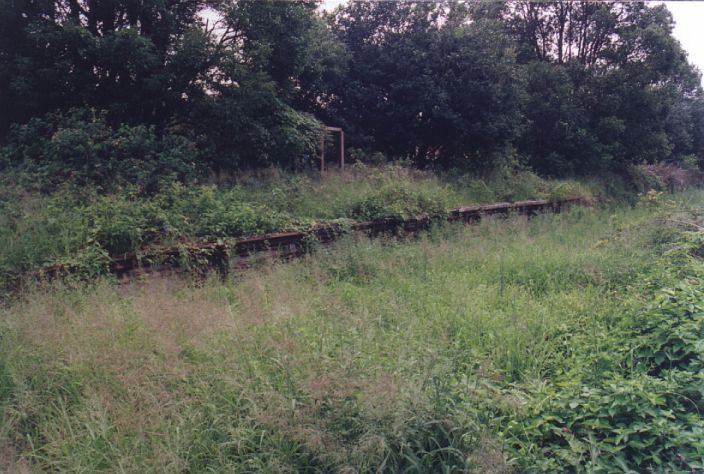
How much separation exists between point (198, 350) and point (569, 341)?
2772mm

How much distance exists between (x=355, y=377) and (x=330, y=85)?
10.4 meters

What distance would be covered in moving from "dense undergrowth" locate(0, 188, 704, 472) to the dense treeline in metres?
3.63

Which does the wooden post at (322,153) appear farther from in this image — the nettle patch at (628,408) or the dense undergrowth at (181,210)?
the nettle patch at (628,408)

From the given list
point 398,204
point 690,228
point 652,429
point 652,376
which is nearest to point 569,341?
point 652,376

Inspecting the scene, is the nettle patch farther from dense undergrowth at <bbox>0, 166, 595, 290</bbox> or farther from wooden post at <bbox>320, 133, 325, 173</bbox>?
wooden post at <bbox>320, 133, 325, 173</bbox>

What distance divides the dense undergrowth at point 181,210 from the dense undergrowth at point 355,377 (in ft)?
2.47

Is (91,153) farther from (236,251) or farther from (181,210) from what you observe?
(236,251)

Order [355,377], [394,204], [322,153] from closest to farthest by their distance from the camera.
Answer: [355,377]
[394,204]
[322,153]

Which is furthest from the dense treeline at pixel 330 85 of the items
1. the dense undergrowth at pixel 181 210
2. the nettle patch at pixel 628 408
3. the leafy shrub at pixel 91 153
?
the nettle patch at pixel 628 408

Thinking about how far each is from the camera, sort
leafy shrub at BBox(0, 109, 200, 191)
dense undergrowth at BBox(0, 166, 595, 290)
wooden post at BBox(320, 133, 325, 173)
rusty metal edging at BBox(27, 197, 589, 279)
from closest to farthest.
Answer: dense undergrowth at BBox(0, 166, 595, 290), rusty metal edging at BBox(27, 197, 589, 279), leafy shrub at BBox(0, 109, 200, 191), wooden post at BBox(320, 133, 325, 173)

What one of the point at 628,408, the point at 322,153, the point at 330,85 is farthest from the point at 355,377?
the point at 330,85

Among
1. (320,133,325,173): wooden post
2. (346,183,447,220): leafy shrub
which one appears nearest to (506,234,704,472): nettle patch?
(346,183,447,220): leafy shrub

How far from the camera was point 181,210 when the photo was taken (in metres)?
6.46

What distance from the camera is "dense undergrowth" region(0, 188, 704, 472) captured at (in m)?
2.67
